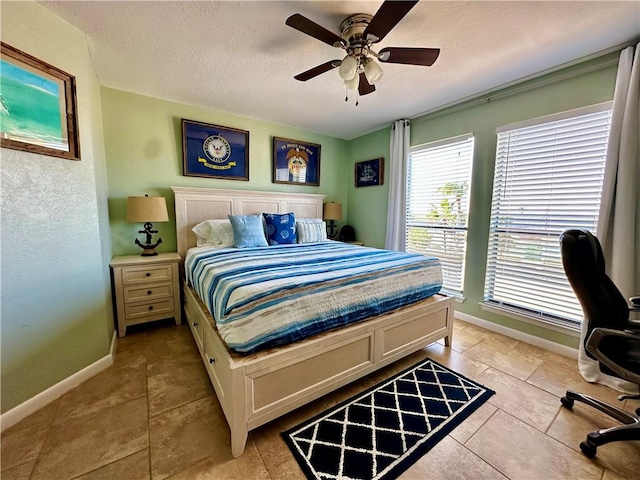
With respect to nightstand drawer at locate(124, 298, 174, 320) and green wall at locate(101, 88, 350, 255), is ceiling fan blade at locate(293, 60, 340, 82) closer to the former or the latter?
green wall at locate(101, 88, 350, 255)

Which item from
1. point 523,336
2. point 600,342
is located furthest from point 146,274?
point 523,336

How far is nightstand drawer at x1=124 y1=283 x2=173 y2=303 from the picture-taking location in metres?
2.53

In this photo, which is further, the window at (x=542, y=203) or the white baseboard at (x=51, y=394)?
the window at (x=542, y=203)

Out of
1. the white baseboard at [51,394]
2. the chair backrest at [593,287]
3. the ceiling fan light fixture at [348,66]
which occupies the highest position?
the ceiling fan light fixture at [348,66]

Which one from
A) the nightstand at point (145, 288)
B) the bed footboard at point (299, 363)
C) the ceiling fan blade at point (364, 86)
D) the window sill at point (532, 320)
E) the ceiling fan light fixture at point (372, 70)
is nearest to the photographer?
the bed footboard at point (299, 363)

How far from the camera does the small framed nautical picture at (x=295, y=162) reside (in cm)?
380

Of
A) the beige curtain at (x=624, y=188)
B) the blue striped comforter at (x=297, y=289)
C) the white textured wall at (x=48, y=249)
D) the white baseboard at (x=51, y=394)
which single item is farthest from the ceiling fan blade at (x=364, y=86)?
the white baseboard at (x=51, y=394)

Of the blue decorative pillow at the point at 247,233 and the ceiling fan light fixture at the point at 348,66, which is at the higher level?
the ceiling fan light fixture at the point at 348,66

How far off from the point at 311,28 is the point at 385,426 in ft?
7.91

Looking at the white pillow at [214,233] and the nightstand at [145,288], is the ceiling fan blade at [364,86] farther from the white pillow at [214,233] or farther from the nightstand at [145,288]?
the nightstand at [145,288]

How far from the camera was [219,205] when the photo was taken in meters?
3.31

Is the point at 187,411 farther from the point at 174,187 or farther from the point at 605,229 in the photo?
the point at 605,229

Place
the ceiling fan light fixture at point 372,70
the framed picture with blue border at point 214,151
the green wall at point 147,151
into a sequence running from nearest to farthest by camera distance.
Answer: the ceiling fan light fixture at point 372,70
the green wall at point 147,151
the framed picture with blue border at point 214,151

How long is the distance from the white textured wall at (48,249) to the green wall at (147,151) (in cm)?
86
